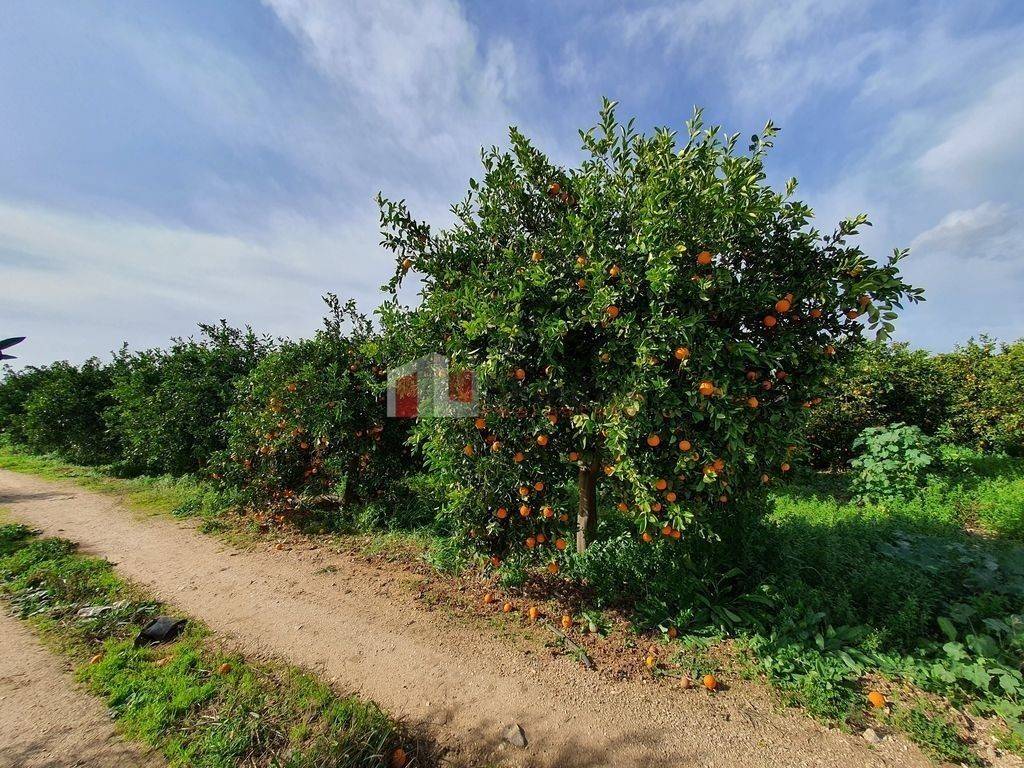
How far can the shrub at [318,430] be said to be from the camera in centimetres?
619

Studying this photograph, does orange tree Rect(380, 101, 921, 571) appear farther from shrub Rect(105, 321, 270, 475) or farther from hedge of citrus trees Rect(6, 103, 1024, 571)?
shrub Rect(105, 321, 270, 475)

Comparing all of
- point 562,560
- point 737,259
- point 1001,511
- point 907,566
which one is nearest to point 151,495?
point 562,560

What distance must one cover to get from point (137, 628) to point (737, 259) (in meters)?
5.62

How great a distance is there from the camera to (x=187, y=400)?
9086 mm

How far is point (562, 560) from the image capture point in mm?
4617

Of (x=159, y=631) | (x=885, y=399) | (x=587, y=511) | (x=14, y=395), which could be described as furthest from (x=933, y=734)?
(x=14, y=395)

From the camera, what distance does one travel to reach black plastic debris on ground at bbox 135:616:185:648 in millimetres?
3473

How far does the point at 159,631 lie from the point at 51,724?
0.99 m

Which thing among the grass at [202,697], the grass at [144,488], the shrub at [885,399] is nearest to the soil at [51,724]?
the grass at [202,697]

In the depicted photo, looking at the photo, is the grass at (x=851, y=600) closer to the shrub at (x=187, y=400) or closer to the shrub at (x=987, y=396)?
the shrub at (x=987, y=396)

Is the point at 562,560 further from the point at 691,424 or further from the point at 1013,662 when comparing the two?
the point at 1013,662

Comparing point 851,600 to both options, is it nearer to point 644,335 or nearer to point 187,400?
point 644,335

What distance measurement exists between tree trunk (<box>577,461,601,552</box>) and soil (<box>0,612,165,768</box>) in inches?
133

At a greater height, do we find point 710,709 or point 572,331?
point 572,331
